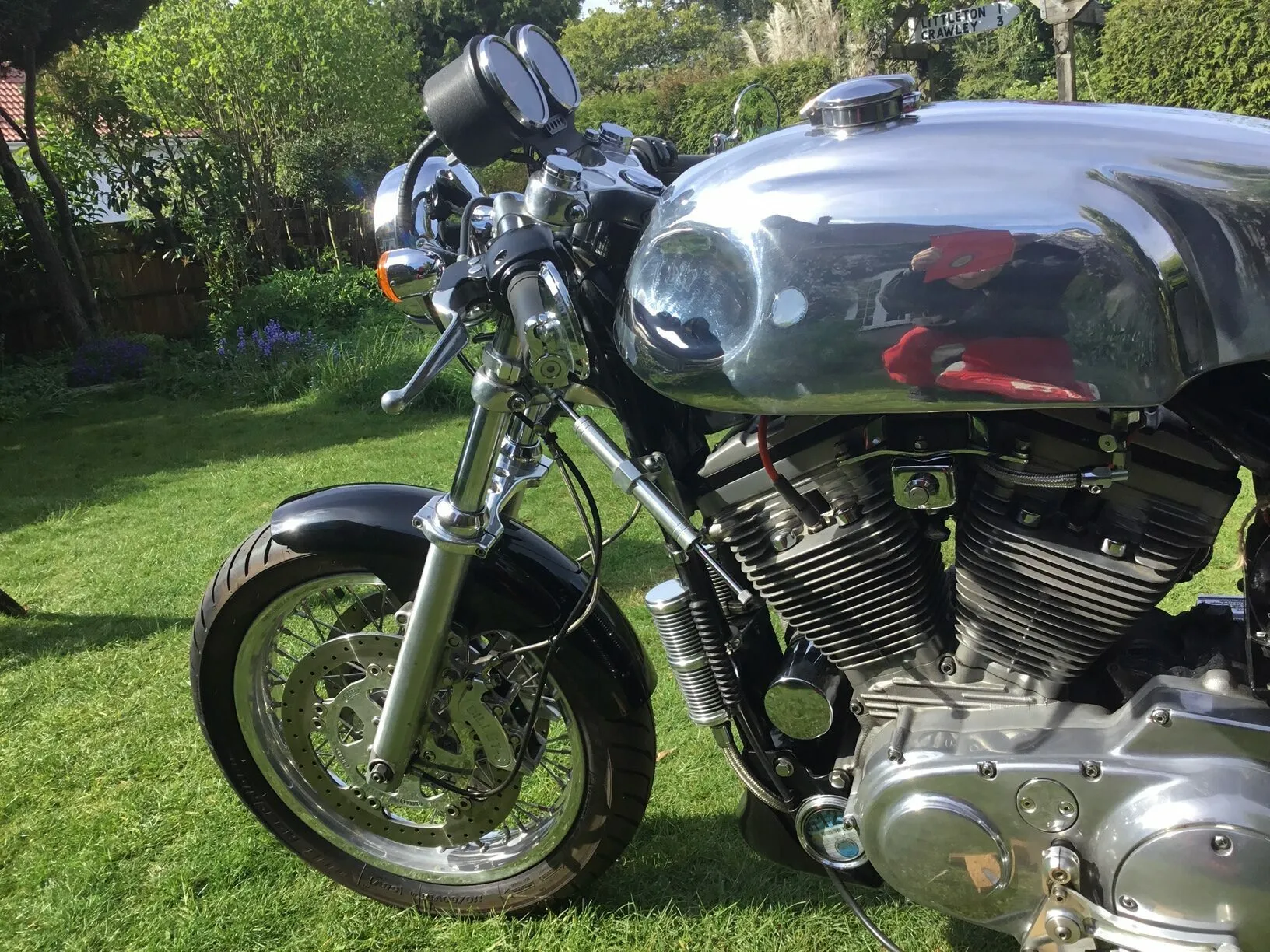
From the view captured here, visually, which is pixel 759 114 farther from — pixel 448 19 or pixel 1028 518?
pixel 448 19

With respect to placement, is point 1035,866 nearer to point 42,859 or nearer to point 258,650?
point 258,650

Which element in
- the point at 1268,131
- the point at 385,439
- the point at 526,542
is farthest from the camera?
the point at 385,439

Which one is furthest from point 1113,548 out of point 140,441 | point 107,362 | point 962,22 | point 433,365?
point 107,362

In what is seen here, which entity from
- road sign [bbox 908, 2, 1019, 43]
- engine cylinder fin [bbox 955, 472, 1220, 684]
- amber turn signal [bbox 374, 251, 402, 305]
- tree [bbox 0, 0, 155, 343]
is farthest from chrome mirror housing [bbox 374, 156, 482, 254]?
tree [bbox 0, 0, 155, 343]

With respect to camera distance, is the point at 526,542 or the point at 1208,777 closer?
the point at 1208,777

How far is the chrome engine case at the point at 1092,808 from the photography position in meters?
1.53

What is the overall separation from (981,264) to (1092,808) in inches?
34.1

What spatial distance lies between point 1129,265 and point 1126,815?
84 centimetres

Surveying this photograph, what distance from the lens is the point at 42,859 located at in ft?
8.68

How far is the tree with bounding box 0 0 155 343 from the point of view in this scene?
10.2 meters

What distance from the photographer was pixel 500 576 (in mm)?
2035

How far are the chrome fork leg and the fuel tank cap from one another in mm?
620

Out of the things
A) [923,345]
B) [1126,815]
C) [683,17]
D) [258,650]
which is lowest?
[1126,815]

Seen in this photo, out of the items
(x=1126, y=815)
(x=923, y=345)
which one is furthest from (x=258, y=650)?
(x=1126, y=815)
